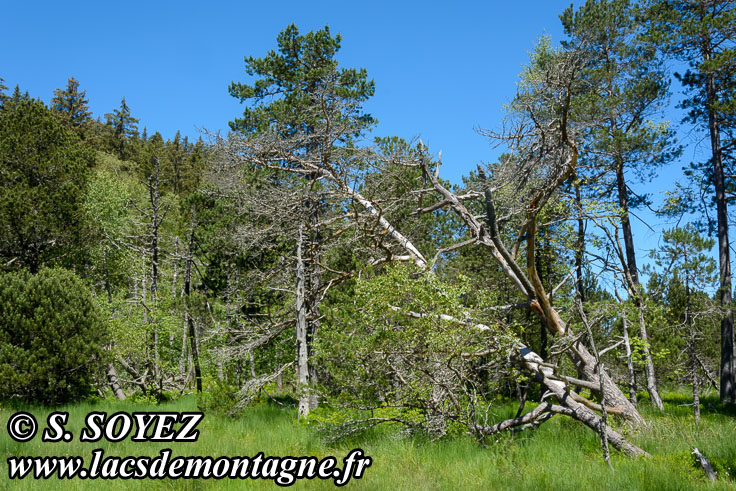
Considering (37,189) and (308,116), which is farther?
(37,189)

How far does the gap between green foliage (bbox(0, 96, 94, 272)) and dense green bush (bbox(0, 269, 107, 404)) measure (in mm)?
6718

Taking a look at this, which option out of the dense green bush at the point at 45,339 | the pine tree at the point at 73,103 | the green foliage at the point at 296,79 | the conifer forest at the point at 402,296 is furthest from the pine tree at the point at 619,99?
the pine tree at the point at 73,103

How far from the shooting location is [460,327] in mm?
7762

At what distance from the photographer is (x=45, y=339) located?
1280cm

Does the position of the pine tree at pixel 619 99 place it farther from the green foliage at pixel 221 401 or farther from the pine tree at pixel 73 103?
the pine tree at pixel 73 103

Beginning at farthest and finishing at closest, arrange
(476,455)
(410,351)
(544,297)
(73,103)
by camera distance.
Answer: (73,103), (544,297), (410,351), (476,455)

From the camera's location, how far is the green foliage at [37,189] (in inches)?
751

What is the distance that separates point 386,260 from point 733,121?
12738 mm

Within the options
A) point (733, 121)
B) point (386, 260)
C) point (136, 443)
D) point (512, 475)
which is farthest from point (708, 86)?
point (136, 443)

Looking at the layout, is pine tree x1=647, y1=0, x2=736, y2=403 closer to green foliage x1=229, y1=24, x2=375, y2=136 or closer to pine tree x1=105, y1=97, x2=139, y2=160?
green foliage x1=229, y1=24, x2=375, y2=136

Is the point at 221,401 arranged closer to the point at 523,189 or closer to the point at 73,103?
the point at 523,189

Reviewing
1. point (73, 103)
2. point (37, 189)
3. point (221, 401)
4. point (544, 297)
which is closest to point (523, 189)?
point (544, 297)

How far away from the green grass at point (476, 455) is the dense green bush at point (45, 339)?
313 cm

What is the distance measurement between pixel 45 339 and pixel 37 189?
31.6 ft
